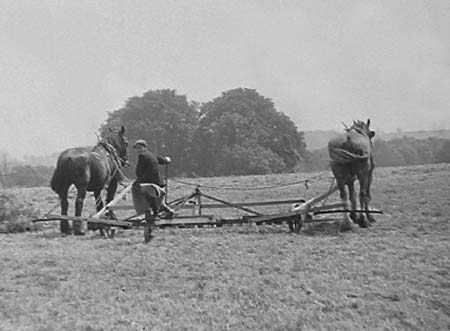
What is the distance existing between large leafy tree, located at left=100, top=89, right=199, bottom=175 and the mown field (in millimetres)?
36401

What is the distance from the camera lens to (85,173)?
1309cm

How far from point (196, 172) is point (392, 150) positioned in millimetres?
29088

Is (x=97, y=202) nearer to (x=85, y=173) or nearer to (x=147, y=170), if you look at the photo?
(x=85, y=173)

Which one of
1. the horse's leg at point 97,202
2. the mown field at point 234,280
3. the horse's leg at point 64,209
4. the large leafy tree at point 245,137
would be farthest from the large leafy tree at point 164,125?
the mown field at point 234,280

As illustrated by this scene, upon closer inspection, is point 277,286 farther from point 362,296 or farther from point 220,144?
point 220,144

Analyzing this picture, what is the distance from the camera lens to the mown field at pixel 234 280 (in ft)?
21.0

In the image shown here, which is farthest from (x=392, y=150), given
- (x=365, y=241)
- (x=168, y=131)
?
(x=365, y=241)

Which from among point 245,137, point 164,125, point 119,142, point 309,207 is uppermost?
point 164,125

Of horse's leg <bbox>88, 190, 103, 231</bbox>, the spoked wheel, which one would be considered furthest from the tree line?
the spoked wheel

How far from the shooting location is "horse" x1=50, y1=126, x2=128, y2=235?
13.1m

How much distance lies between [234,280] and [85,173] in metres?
6.65

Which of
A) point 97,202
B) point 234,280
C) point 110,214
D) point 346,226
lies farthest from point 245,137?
point 234,280

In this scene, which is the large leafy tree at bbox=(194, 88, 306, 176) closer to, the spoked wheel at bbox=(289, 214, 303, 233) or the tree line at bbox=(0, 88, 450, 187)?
the tree line at bbox=(0, 88, 450, 187)

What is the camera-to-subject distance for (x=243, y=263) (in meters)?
8.82
